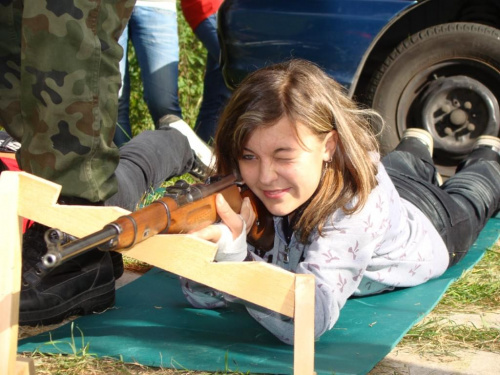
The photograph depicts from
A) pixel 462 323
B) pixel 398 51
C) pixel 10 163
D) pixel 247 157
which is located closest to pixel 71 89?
pixel 247 157

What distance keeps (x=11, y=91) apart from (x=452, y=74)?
286 centimetres

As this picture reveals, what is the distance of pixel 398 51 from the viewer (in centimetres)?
494

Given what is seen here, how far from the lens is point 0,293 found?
217 cm

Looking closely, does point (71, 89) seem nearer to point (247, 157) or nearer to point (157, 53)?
point (247, 157)

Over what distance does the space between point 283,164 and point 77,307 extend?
3.40ft

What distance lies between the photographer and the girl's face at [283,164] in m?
2.82

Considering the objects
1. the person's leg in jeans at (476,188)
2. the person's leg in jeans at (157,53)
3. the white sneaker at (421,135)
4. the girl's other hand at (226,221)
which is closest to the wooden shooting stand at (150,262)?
the girl's other hand at (226,221)

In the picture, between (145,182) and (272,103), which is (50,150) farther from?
(145,182)

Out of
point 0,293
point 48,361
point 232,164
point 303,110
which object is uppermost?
point 303,110

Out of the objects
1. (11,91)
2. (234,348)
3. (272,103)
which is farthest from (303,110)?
(11,91)

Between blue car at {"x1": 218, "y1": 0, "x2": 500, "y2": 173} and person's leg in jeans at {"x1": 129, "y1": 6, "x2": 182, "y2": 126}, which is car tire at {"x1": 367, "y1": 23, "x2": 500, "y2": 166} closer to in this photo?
blue car at {"x1": 218, "y1": 0, "x2": 500, "y2": 173}

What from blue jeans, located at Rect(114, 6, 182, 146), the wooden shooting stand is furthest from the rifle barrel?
blue jeans, located at Rect(114, 6, 182, 146)

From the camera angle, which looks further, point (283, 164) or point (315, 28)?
point (315, 28)

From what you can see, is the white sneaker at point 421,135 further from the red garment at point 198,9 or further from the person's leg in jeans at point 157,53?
the red garment at point 198,9
